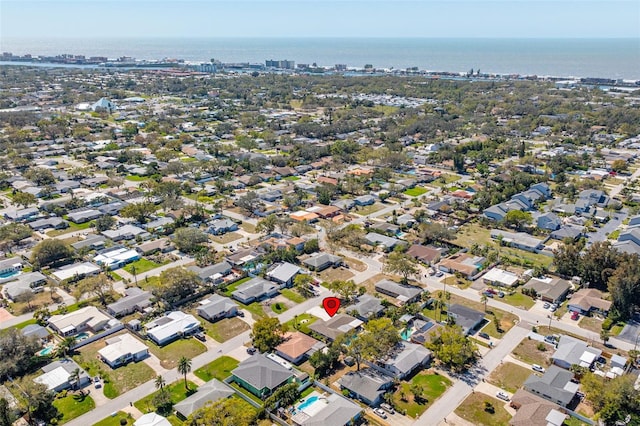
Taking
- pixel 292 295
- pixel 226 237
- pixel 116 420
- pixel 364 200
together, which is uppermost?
pixel 364 200

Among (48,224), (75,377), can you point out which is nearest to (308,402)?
(75,377)

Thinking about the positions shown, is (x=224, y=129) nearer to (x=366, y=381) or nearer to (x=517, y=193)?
(x=517, y=193)

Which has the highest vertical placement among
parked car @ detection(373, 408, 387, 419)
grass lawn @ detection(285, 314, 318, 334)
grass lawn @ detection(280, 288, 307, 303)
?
grass lawn @ detection(280, 288, 307, 303)

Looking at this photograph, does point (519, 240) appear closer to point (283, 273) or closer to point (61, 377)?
point (283, 273)

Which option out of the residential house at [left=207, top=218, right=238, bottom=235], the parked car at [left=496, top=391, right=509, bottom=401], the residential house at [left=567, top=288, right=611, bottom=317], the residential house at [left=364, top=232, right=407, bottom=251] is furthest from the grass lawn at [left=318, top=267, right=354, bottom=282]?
the residential house at [left=567, top=288, right=611, bottom=317]

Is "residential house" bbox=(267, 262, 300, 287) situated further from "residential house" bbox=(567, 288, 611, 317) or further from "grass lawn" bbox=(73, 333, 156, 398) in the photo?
"residential house" bbox=(567, 288, 611, 317)

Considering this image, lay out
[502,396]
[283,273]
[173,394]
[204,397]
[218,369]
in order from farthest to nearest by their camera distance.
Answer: [283,273] → [218,369] → [173,394] → [502,396] → [204,397]

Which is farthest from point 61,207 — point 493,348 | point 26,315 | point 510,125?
point 510,125
